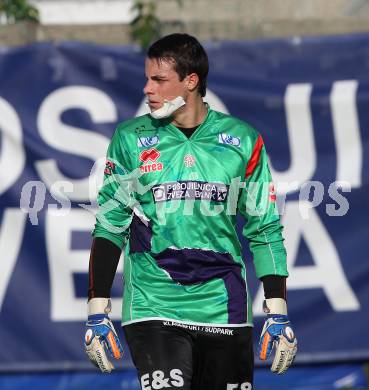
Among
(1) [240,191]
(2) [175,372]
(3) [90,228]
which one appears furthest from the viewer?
(3) [90,228]

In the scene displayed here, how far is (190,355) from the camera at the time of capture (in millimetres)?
4305

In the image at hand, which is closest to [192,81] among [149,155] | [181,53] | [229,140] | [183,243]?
[181,53]

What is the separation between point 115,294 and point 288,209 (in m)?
1.45

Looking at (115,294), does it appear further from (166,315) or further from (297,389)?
(166,315)

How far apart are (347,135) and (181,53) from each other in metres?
3.32

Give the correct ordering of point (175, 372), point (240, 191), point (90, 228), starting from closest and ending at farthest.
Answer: point (175, 372)
point (240, 191)
point (90, 228)

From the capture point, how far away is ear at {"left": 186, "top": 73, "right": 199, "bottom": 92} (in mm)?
4672

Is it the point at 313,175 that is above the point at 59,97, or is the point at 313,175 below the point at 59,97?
below

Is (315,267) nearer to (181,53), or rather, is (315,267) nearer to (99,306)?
(181,53)

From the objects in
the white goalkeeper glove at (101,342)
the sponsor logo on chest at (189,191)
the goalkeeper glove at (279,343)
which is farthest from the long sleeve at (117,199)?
the goalkeeper glove at (279,343)

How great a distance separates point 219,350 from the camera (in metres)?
4.38

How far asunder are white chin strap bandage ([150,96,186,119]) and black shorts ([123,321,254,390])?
36.6 inches

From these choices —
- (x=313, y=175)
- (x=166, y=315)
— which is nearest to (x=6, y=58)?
(x=313, y=175)

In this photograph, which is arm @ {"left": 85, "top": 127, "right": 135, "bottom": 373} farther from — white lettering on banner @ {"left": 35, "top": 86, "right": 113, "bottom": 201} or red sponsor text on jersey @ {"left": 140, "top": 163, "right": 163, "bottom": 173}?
white lettering on banner @ {"left": 35, "top": 86, "right": 113, "bottom": 201}
